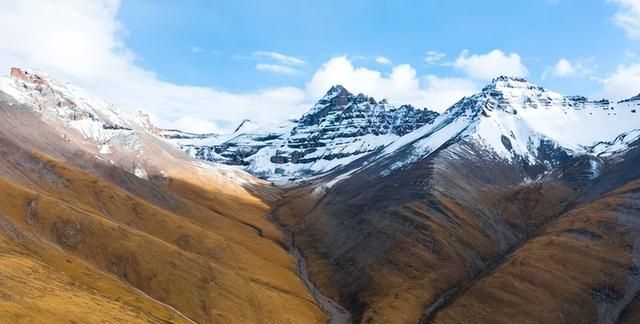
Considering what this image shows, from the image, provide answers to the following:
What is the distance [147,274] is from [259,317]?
33647 millimetres

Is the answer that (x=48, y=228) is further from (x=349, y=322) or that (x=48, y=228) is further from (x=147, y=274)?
(x=349, y=322)

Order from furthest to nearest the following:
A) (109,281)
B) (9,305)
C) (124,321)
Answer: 1. (109,281)
2. (124,321)
3. (9,305)

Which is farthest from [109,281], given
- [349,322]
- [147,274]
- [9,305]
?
[349,322]

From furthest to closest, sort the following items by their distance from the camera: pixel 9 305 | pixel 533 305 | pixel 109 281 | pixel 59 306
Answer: pixel 533 305, pixel 109 281, pixel 59 306, pixel 9 305

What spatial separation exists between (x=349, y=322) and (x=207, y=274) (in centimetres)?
4779

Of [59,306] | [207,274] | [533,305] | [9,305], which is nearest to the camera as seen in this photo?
[9,305]

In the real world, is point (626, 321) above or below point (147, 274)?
above

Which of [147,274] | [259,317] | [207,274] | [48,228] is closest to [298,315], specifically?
[259,317]

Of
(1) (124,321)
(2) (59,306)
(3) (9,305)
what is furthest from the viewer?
(1) (124,321)

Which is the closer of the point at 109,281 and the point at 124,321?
the point at 124,321

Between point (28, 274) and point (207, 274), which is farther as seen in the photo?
point (207, 274)

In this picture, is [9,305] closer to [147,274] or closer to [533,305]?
[147,274]

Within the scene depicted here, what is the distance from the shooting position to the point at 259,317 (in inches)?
6467

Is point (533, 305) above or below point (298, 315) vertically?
above
